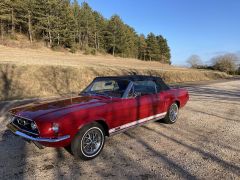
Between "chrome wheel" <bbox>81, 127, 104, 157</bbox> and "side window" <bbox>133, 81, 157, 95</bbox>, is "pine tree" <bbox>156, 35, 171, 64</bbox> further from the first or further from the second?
"chrome wheel" <bbox>81, 127, 104, 157</bbox>

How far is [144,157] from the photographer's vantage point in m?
4.18

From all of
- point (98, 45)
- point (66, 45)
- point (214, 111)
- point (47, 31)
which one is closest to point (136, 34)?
point (98, 45)

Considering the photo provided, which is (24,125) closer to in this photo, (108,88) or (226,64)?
(108,88)

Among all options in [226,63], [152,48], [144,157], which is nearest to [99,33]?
[152,48]

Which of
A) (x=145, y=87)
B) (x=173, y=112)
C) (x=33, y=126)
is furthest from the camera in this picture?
(x=173, y=112)

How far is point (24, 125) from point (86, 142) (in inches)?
45.3

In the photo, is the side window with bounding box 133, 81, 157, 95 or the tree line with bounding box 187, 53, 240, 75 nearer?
the side window with bounding box 133, 81, 157, 95

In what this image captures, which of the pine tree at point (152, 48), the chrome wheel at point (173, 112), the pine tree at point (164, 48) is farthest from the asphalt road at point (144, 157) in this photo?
the pine tree at point (164, 48)

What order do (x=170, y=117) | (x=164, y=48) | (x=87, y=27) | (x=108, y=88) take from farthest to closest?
1. (x=164, y=48)
2. (x=87, y=27)
3. (x=170, y=117)
4. (x=108, y=88)

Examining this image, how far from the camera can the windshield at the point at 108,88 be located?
16.7 ft

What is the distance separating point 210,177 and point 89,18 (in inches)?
2450

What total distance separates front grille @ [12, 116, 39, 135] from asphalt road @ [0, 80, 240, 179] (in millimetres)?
564

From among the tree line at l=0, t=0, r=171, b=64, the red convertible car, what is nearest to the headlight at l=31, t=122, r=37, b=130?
the red convertible car

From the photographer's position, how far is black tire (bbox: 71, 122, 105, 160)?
387cm
